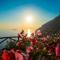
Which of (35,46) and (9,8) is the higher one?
(9,8)

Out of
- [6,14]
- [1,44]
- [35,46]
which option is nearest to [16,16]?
[6,14]

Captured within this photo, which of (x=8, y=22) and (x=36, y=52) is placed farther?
(x=8, y=22)

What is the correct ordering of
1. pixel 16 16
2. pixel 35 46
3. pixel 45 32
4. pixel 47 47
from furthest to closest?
pixel 16 16 < pixel 45 32 < pixel 35 46 < pixel 47 47

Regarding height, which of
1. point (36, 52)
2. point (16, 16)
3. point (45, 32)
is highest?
point (16, 16)

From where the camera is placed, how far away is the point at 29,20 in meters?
3.17

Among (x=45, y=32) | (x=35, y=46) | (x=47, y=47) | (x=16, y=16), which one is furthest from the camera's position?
(x=16, y=16)

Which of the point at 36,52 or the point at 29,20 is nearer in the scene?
the point at 36,52

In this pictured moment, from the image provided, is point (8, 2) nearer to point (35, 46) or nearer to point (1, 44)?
point (1, 44)

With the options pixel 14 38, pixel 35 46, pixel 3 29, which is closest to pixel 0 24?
pixel 3 29

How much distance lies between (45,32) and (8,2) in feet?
2.18

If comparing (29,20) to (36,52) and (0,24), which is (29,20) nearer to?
(0,24)

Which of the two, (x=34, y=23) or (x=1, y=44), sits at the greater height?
(x=34, y=23)

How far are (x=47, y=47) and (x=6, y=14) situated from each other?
1.83m

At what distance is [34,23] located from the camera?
3.19m
